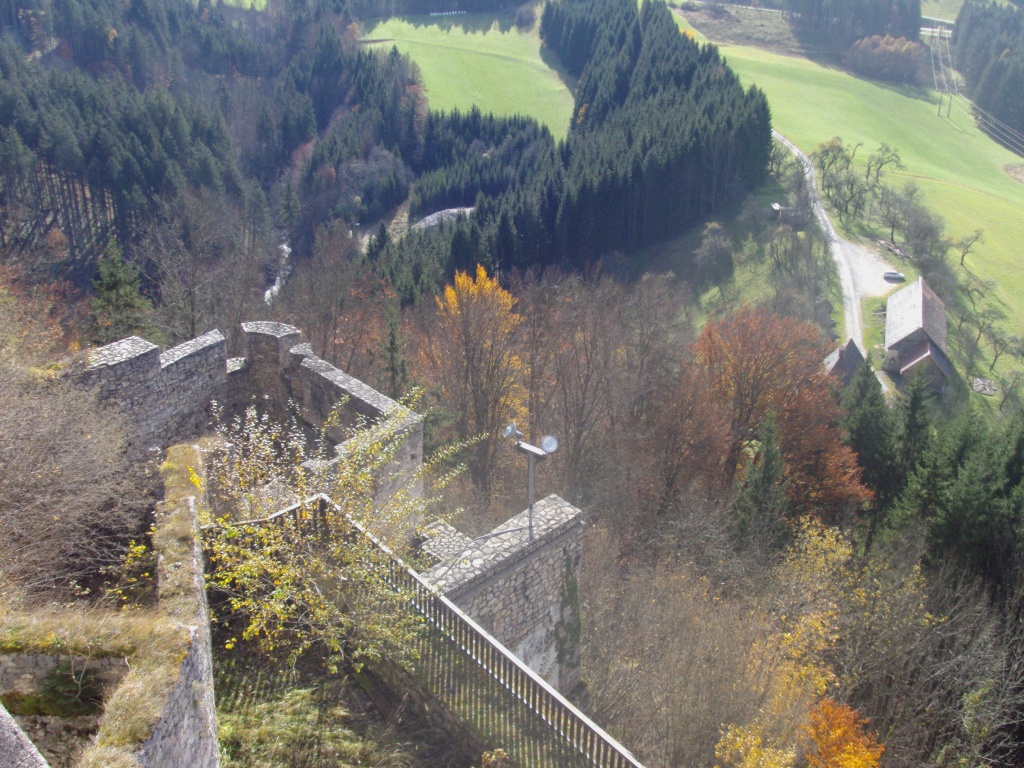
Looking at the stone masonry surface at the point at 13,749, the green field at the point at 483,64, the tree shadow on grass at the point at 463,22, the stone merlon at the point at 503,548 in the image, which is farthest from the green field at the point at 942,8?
the stone masonry surface at the point at 13,749

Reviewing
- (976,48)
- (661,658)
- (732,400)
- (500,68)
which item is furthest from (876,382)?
(976,48)

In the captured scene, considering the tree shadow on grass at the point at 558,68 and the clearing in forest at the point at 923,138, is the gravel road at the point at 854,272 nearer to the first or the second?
the clearing in forest at the point at 923,138

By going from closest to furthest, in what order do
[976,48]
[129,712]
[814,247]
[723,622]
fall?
[129,712] → [723,622] → [814,247] → [976,48]

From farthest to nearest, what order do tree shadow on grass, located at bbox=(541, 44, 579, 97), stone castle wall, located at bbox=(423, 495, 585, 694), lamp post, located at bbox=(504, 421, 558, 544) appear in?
tree shadow on grass, located at bbox=(541, 44, 579, 97) → lamp post, located at bbox=(504, 421, 558, 544) → stone castle wall, located at bbox=(423, 495, 585, 694)

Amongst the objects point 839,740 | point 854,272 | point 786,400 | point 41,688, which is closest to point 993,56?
point 854,272

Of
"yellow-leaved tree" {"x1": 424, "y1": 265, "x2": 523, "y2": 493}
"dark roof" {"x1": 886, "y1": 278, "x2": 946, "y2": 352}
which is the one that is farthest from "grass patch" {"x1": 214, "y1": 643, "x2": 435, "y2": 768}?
"dark roof" {"x1": 886, "y1": 278, "x2": 946, "y2": 352}

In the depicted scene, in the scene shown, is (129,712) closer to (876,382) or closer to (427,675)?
(427,675)

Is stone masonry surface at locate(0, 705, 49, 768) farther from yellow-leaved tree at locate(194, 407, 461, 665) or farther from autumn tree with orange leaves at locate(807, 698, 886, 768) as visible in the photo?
autumn tree with orange leaves at locate(807, 698, 886, 768)
